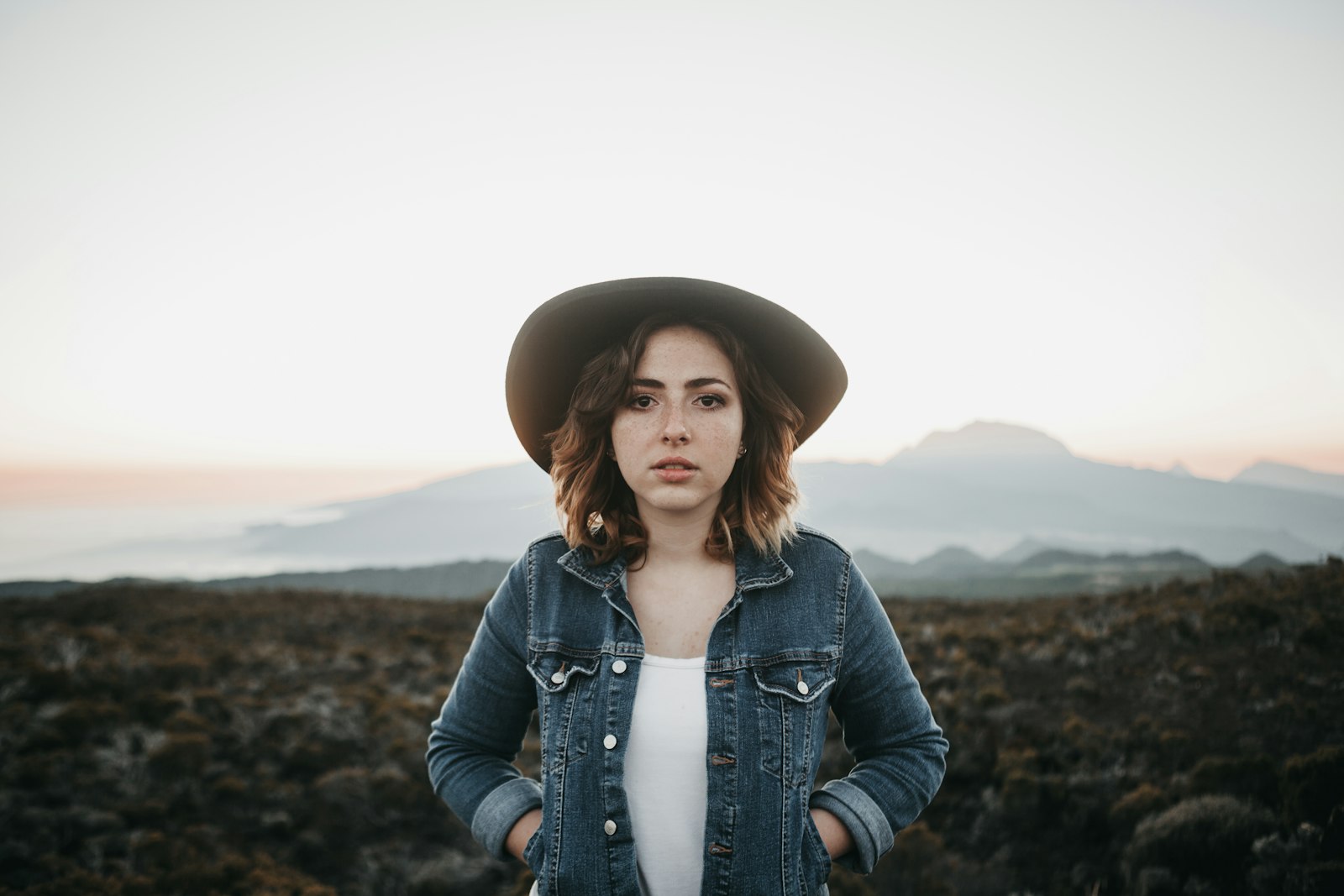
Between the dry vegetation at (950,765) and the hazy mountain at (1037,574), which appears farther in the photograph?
the hazy mountain at (1037,574)

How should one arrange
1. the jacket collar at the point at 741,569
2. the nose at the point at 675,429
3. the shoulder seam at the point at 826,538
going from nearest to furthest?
the nose at the point at 675,429
the jacket collar at the point at 741,569
the shoulder seam at the point at 826,538

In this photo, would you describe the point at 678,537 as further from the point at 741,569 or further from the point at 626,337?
the point at 626,337

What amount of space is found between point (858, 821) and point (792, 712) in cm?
33

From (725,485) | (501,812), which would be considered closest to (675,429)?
(725,485)

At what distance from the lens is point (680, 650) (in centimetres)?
169

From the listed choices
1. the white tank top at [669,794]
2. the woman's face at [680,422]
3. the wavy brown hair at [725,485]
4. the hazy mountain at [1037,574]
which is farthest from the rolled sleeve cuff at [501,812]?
the hazy mountain at [1037,574]

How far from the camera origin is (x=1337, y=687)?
21.1 ft

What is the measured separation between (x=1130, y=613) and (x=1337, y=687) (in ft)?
14.0

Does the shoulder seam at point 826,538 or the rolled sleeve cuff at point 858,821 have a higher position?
the shoulder seam at point 826,538

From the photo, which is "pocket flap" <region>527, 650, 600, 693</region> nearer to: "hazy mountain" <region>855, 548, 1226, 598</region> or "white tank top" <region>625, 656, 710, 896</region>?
"white tank top" <region>625, 656, 710, 896</region>

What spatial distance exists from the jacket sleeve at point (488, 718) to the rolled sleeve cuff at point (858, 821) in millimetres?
754

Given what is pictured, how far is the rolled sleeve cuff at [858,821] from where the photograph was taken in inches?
64.2

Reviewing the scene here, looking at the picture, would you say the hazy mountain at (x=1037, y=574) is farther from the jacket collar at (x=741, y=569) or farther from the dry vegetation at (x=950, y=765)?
the jacket collar at (x=741, y=569)

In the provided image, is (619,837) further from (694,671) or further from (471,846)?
(471,846)
